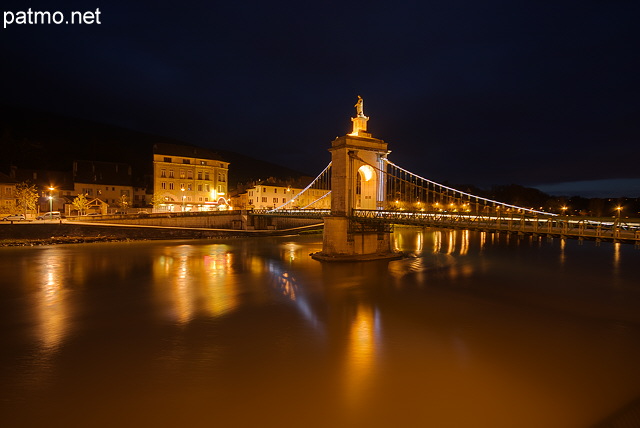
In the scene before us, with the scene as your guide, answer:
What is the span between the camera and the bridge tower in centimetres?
2077

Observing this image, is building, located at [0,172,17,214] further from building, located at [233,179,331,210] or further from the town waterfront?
building, located at [233,179,331,210]

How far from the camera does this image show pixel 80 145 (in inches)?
3460

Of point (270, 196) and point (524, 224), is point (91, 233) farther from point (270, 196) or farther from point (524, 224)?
point (524, 224)

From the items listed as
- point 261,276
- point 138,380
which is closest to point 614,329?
point 138,380

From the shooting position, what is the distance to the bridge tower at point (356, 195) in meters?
20.8

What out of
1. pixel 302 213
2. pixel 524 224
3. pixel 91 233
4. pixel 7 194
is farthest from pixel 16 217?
pixel 524 224

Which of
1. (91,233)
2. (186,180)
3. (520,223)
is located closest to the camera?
(520,223)

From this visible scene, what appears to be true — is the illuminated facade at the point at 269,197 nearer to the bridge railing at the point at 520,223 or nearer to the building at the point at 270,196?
the building at the point at 270,196

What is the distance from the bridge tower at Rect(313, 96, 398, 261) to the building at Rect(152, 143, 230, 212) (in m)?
29.5

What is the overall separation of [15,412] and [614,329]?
568 inches

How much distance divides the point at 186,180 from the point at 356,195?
32173 mm

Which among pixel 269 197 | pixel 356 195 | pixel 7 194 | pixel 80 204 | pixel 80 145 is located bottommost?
pixel 80 204

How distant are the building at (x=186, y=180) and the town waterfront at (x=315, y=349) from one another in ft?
91.5

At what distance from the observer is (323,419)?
6.35 m
